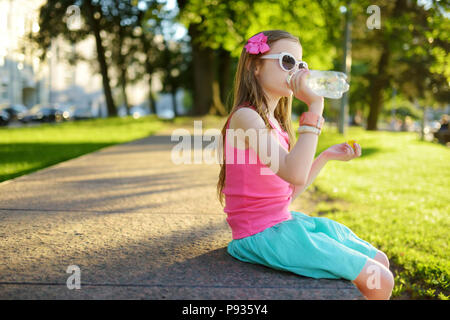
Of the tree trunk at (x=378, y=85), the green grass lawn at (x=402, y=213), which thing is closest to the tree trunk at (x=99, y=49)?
the tree trunk at (x=378, y=85)

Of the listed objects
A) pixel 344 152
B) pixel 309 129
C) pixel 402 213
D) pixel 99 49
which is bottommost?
pixel 402 213

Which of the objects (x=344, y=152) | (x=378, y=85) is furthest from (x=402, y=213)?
(x=378, y=85)

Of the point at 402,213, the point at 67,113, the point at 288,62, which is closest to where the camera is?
the point at 288,62

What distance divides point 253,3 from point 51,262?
35.1ft

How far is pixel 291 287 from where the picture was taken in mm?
2250

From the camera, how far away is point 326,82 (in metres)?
2.28

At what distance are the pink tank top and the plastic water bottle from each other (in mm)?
425

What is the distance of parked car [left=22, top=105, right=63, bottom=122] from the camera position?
34906 millimetres

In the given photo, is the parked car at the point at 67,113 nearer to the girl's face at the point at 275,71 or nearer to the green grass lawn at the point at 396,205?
the green grass lawn at the point at 396,205

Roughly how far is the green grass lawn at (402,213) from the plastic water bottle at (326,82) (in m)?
1.82

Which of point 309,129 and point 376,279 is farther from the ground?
point 309,129

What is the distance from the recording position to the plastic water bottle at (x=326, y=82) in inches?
89.4

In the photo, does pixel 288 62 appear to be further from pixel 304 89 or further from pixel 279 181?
pixel 279 181

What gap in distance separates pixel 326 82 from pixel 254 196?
2.42 feet
